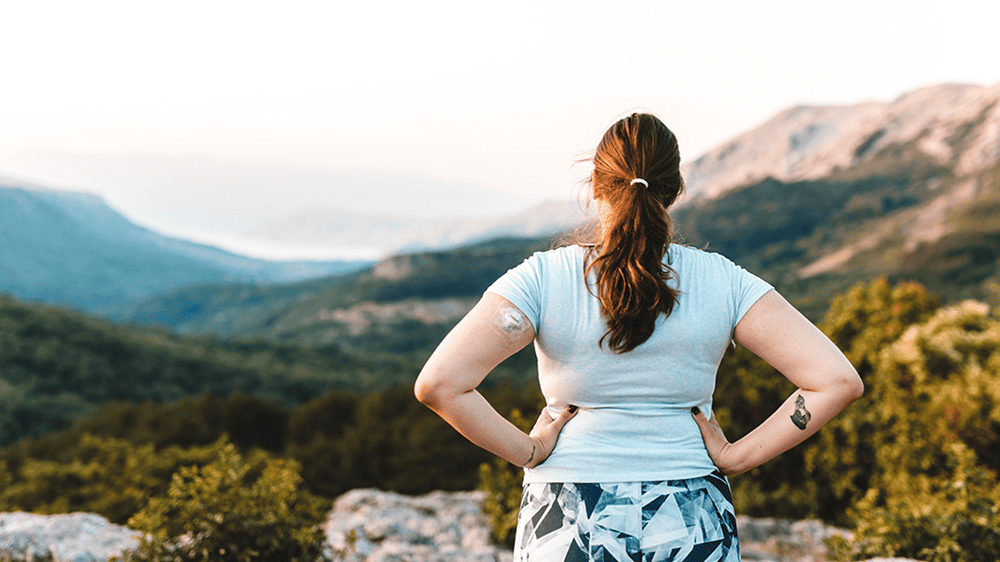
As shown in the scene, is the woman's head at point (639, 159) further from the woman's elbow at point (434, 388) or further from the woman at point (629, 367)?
the woman's elbow at point (434, 388)

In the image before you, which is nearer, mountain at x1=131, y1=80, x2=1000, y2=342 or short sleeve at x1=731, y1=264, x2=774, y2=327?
short sleeve at x1=731, y1=264, x2=774, y2=327

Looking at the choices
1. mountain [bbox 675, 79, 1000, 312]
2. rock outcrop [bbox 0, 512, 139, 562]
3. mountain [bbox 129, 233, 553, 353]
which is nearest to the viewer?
rock outcrop [bbox 0, 512, 139, 562]

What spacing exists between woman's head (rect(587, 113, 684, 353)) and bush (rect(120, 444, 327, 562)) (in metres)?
2.99

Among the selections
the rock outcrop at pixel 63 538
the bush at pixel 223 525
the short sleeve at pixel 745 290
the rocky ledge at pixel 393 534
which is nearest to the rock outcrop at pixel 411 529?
the rocky ledge at pixel 393 534

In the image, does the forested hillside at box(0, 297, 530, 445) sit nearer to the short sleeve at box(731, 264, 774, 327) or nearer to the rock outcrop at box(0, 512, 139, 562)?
the rock outcrop at box(0, 512, 139, 562)

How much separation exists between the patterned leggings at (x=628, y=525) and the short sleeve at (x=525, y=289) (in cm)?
51

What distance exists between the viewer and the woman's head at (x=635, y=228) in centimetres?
149

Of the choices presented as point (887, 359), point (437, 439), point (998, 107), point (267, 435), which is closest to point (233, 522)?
point (887, 359)

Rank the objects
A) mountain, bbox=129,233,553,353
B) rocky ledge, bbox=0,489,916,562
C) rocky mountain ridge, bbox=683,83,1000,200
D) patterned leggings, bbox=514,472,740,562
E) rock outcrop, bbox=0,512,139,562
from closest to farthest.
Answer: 1. patterned leggings, bbox=514,472,740,562
2. rock outcrop, bbox=0,512,139,562
3. rocky ledge, bbox=0,489,916,562
4. mountain, bbox=129,233,553,353
5. rocky mountain ridge, bbox=683,83,1000,200

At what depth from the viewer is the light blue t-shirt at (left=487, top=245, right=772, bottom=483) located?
1.53 m

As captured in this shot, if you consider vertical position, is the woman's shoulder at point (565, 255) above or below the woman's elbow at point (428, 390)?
above

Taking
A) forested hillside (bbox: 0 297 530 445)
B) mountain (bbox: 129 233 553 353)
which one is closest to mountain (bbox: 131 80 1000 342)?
mountain (bbox: 129 233 553 353)

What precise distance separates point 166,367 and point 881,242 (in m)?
126

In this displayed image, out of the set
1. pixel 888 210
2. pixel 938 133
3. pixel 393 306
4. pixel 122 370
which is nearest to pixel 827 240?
pixel 888 210
